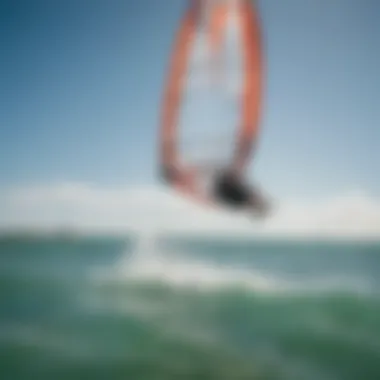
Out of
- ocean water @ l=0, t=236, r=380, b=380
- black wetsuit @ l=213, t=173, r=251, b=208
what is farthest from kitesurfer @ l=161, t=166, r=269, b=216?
ocean water @ l=0, t=236, r=380, b=380

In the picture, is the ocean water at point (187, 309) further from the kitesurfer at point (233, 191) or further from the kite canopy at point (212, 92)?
the kite canopy at point (212, 92)

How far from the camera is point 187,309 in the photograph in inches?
78.2

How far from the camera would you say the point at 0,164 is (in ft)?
6.78

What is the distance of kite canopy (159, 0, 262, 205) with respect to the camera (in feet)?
6.48

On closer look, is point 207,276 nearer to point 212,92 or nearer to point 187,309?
point 187,309

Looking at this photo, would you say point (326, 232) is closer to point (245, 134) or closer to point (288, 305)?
point (288, 305)

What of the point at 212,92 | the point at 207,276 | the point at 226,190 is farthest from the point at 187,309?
the point at 212,92

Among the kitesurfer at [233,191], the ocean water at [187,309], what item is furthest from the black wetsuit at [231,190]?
the ocean water at [187,309]

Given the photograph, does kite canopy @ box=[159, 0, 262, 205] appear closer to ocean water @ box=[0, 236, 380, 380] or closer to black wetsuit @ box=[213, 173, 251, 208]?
black wetsuit @ box=[213, 173, 251, 208]

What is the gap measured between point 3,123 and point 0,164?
0.41 ft

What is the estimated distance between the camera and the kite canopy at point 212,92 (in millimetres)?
1977

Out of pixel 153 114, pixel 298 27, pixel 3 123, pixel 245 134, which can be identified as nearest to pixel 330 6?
pixel 298 27

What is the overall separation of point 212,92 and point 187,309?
64 cm

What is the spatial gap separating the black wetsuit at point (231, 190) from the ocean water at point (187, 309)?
120 mm
